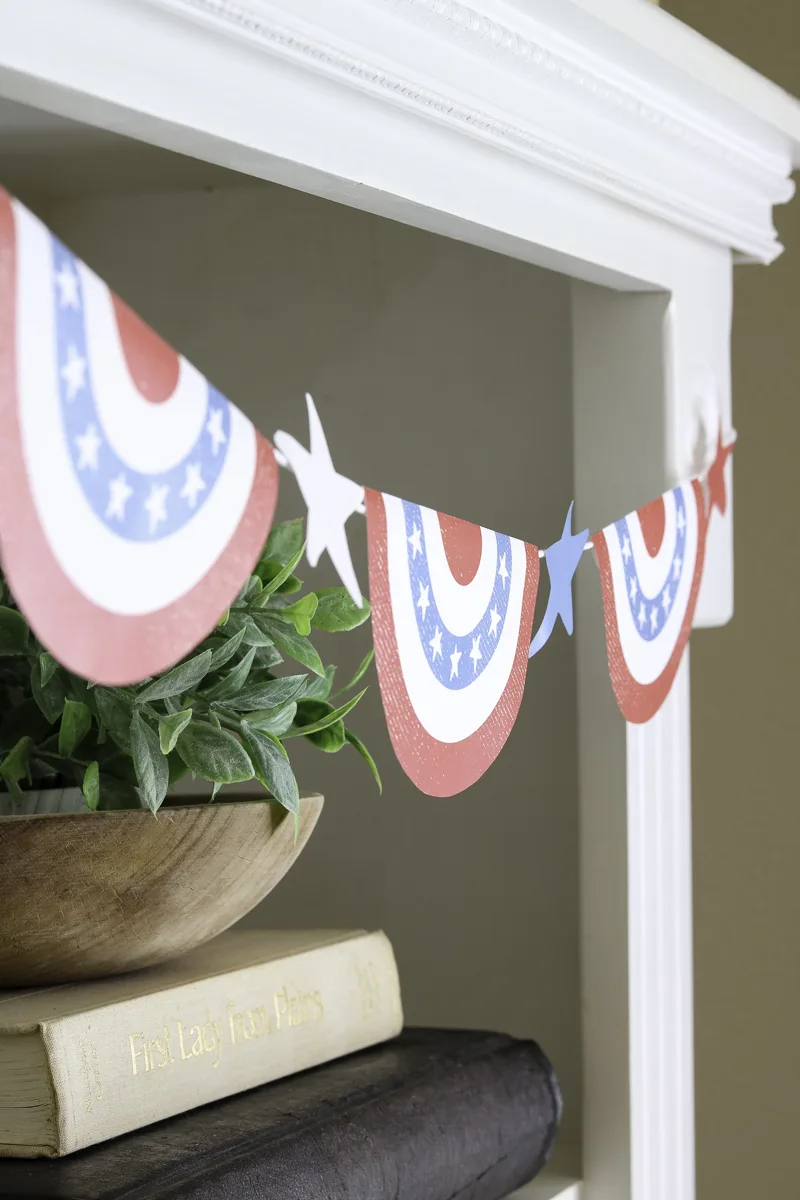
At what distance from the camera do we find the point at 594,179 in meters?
0.62

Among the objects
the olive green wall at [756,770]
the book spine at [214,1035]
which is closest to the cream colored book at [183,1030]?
the book spine at [214,1035]

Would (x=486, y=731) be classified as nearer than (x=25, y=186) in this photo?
Yes

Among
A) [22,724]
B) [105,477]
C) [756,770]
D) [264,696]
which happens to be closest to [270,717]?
[264,696]

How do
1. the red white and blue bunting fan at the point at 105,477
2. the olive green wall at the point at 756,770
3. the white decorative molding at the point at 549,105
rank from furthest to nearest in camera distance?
the olive green wall at the point at 756,770 < the white decorative molding at the point at 549,105 < the red white and blue bunting fan at the point at 105,477

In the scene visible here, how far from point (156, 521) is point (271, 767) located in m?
0.20

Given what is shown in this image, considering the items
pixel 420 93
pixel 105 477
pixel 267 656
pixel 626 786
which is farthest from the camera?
pixel 626 786

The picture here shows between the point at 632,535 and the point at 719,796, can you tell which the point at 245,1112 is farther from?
the point at 719,796

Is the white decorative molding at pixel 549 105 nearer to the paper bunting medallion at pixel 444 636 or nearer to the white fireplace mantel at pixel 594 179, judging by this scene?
the white fireplace mantel at pixel 594 179

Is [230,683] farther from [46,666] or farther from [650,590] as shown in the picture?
[650,590]

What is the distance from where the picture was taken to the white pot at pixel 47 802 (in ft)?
1.94

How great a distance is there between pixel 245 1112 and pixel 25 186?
510mm

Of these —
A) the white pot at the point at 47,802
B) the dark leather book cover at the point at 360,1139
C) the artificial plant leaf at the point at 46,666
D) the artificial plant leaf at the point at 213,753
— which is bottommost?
the dark leather book cover at the point at 360,1139

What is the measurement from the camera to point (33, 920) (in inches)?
20.9

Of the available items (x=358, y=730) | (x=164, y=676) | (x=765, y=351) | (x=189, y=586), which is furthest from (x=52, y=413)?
(x=765, y=351)
